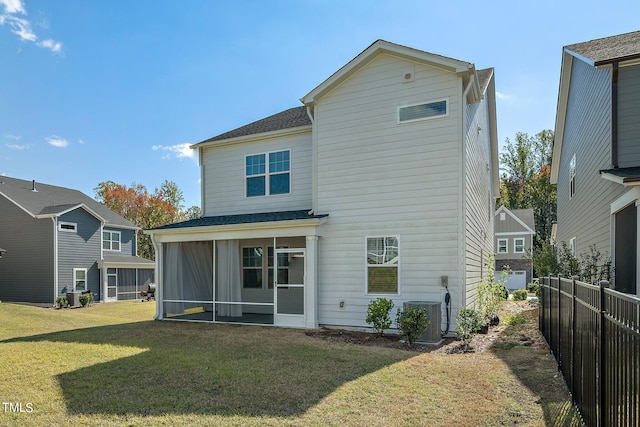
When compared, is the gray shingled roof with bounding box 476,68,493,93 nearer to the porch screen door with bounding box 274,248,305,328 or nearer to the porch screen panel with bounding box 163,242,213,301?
the porch screen door with bounding box 274,248,305,328

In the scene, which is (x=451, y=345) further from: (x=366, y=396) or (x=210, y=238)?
(x=210, y=238)

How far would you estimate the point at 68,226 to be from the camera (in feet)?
75.8

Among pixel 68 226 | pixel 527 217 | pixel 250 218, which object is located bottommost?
pixel 68 226

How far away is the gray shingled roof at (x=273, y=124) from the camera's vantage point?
1269cm

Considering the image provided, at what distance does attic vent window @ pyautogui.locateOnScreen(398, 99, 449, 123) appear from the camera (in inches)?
381

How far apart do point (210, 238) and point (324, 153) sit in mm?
4322

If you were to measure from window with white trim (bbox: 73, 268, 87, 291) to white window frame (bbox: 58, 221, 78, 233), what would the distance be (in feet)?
7.44

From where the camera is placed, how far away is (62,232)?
74.2ft

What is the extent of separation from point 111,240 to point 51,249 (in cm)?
494

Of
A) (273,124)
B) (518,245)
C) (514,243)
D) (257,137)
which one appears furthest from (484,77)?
(518,245)

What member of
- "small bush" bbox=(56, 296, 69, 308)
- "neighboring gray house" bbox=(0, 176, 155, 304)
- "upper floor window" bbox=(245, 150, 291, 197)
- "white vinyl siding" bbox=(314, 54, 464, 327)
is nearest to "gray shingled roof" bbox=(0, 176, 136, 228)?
"neighboring gray house" bbox=(0, 176, 155, 304)

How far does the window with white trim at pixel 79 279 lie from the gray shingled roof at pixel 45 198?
3.64 m

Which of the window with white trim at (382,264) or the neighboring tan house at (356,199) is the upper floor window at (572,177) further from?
the window with white trim at (382,264)

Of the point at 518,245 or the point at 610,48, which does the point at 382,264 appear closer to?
the point at 610,48
